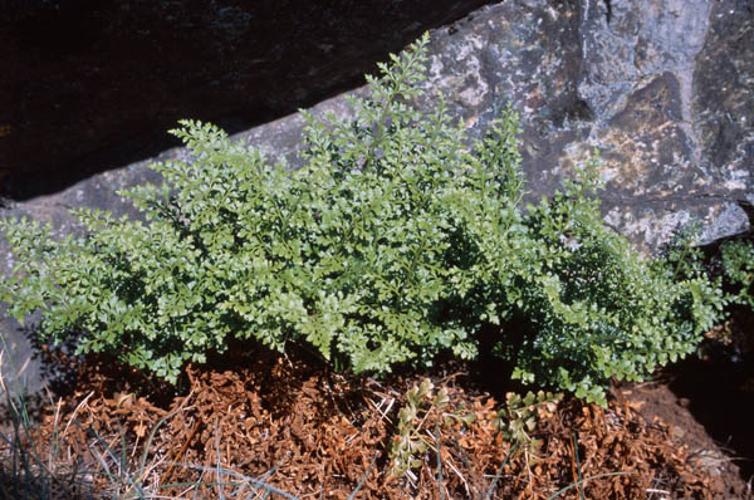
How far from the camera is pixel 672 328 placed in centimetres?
315

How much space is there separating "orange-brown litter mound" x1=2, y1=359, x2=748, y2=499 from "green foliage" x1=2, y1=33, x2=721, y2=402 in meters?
0.20

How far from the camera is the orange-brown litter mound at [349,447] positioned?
3131 millimetres

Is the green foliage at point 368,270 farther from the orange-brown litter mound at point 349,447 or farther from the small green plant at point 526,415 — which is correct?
the orange-brown litter mound at point 349,447

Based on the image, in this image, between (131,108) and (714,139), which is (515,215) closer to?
(714,139)

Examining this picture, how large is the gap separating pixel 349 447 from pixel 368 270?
78 cm

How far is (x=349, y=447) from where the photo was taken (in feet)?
10.4

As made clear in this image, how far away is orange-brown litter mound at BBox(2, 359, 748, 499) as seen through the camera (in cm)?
313

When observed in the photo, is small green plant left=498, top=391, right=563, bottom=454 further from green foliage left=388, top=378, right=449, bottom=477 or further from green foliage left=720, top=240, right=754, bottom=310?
green foliage left=720, top=240, right=754, bottom=310

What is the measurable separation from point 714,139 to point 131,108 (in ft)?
9.51

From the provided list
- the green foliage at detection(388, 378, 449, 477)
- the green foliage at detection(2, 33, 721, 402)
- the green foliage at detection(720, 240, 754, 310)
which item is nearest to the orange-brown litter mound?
the green foliage at detection(388, 378, 449, 477)

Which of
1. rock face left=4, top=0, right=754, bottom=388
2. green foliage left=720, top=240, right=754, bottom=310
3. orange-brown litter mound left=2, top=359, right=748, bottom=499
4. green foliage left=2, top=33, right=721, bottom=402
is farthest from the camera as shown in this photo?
rock face left=4, top=0, right=754, bottom=388

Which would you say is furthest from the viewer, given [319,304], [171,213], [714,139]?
[714,139]

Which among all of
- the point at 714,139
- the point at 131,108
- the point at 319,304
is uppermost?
the point at 131,108

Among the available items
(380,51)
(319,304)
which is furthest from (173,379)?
(380,51)
